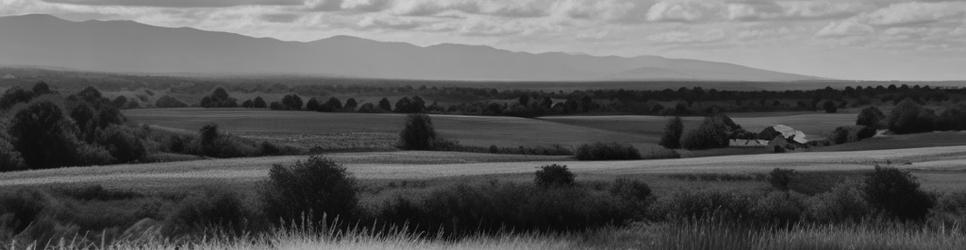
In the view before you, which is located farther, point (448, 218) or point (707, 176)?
point (707, 176)

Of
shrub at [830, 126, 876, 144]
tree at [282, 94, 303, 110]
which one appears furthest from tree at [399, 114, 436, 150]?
tree at [282, 94, 303, 110]

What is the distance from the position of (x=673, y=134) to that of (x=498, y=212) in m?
65.2

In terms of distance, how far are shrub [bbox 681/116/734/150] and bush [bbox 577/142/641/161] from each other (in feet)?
50.8

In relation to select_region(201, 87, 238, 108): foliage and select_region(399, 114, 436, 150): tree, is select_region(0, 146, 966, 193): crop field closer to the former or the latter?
select_region(399, 114, 436, 150): tree

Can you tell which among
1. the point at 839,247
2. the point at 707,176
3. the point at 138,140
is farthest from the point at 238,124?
the point at 839,247

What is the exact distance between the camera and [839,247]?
12344mm

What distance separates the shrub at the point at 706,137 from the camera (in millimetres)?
87250

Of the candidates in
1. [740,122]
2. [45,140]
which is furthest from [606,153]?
[740,122]

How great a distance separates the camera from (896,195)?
31750 millimetres

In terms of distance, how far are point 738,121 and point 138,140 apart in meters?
63.8

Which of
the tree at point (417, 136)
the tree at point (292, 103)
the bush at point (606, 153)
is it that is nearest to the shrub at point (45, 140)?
the tree at point (417, 136)

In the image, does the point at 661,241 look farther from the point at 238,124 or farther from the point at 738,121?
the point at 738,121

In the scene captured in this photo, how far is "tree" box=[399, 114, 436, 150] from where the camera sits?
7688cm

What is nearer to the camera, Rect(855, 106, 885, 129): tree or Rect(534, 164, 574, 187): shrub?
Rect(534, 164, 574, 187): shrub
